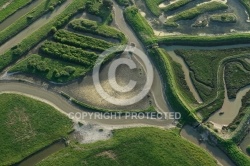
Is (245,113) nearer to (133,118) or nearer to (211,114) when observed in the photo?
(211,114)

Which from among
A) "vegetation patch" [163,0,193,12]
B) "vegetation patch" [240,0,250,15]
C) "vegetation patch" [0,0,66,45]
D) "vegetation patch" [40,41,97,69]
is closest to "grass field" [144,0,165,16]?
"vegetation patch" [163,0,193,12]

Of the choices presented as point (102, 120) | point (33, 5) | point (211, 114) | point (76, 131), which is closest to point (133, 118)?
point (102, 120)

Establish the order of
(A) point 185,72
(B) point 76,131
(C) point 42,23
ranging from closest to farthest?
(B) point 76,131, (A) point 185,72, (C) point 42,23

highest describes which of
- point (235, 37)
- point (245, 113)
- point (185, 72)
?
point (235, 37)

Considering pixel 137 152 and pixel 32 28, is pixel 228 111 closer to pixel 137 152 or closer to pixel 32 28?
pixel 137 152

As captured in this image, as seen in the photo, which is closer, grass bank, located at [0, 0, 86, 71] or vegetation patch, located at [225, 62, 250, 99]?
vegetation patch, located at [225, 62, 250, 99]

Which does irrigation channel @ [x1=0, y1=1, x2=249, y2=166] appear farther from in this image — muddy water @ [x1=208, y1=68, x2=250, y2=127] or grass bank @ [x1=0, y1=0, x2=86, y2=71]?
muddy water @ [x1=208, y1=68, x2=250, y2=127]

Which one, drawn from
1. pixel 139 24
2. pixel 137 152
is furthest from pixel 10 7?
pixel 137 152
